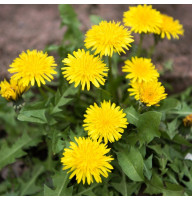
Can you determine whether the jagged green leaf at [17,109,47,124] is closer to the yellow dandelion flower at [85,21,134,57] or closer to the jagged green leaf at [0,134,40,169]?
the jagged green leaf at [0,134,40,169]

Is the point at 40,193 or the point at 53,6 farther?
the point at 53,6

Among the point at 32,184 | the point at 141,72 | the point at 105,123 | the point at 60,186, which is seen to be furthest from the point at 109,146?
the point at 32,184

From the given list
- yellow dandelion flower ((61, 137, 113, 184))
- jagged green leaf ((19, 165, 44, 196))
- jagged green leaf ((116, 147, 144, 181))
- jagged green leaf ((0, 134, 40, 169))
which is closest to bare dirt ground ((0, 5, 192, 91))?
jagged green leaf ((0, 134, 40, 169))

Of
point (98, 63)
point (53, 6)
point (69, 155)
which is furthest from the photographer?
point (53, 6)

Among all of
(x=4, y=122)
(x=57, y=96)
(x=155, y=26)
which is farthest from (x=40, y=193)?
(x=155, y=26)

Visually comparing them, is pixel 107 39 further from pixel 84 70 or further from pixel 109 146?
pixel 109 146

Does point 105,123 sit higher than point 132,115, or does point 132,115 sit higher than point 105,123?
point 132,115
